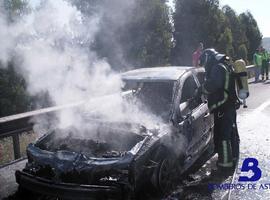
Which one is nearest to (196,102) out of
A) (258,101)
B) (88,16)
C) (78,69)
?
(78,69)

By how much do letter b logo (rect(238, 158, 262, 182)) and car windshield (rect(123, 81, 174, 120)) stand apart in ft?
5.24

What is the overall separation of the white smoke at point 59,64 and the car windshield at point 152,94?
0.27 metres

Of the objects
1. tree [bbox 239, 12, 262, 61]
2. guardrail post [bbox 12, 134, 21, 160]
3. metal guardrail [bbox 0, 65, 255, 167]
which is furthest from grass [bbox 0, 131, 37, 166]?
tree [bbox 239, 12, 262, 61]

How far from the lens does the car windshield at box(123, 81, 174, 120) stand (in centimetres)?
643

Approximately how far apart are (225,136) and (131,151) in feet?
7.44

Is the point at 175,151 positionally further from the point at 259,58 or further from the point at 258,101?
the point at 259,58

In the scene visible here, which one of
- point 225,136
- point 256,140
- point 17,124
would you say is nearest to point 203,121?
point 225,136

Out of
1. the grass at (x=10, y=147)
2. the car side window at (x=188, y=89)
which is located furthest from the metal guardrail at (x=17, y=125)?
the car side window at (x=188, y=89)

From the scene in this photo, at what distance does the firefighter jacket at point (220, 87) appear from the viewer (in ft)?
20.4

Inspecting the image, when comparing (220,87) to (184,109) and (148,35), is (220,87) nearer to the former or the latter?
(184,109)

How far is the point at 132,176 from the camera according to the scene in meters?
4.54

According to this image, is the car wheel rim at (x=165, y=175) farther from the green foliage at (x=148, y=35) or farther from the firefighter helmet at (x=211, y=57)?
the green foliage at (x=148, y=35)

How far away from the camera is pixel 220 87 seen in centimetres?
624

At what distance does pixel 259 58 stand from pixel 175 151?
18.0 m
